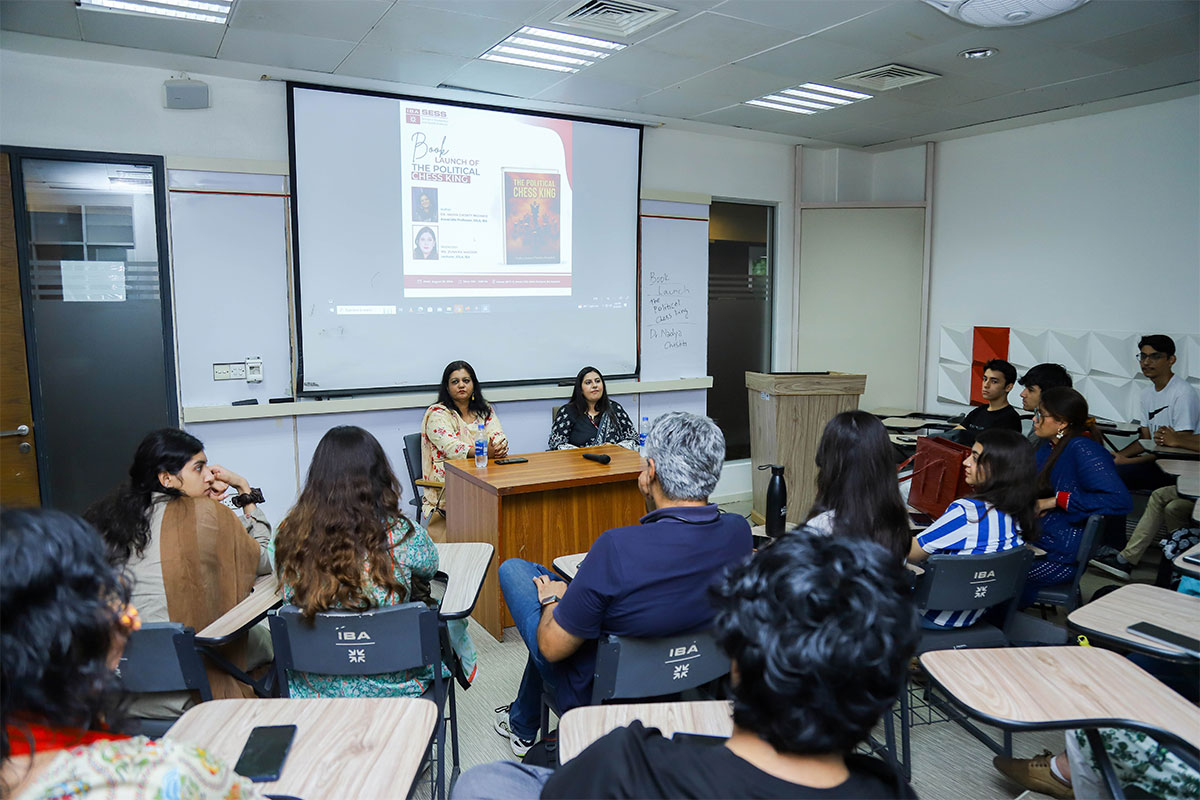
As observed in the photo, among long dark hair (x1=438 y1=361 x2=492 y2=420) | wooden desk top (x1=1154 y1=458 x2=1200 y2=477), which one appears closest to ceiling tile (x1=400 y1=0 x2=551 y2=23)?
long dark hair (x1=438 y1=361 x2=492 y2=420)

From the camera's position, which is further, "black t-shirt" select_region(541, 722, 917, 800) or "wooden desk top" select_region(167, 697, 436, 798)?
"wooden desk top" select_region(167, 697, 436, 798)

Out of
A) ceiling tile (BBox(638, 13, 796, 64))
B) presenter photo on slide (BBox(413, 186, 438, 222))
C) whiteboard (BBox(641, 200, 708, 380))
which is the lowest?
whiteboard (BBox(641, 200, 708, 380))

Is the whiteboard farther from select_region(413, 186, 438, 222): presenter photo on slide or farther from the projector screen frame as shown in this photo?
select_region(413, 186, 438, 222): presenter photo on slide

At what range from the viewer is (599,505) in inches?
150

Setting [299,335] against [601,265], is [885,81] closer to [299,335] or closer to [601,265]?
[601,265]

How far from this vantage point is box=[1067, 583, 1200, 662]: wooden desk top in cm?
185

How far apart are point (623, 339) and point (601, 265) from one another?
1.94ft

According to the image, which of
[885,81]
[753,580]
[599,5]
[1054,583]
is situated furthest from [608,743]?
[885,81]

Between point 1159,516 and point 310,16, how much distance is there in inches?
212

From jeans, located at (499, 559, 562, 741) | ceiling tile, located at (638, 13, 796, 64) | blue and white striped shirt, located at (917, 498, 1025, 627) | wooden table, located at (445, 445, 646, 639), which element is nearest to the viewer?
jeans, located at (499, 559, 562, 741)

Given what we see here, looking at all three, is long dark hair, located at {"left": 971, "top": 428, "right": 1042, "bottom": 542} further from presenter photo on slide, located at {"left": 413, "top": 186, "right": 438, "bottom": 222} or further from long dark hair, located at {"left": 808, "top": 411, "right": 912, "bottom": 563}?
presenter photo on slide, located at {"left": 413, "top": 186, "right": 438, "bottom": 222}

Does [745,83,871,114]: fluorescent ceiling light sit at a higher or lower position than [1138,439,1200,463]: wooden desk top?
higher

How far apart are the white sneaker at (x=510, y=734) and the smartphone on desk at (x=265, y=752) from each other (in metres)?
1.31

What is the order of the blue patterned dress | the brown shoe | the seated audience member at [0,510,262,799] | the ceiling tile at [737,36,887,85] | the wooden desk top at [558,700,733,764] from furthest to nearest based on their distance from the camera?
the ceiling tile at [737,36,887,85]
the brown shoe
the blue patterned dress
the wooden desk top at [558,700,733,764]
the seated audience member at [0,510,262,799]
